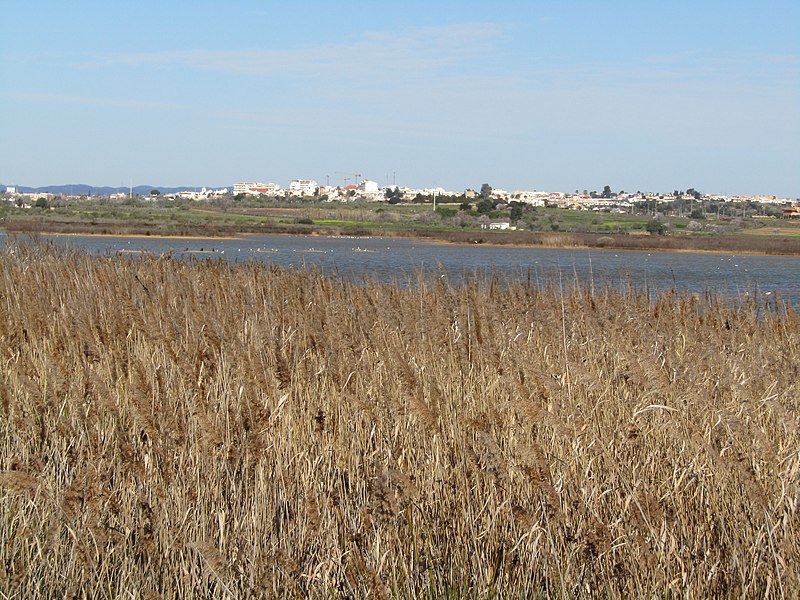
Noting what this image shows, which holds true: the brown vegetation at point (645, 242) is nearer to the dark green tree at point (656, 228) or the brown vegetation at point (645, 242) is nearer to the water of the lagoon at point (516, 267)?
the water of the lagoon at point (516, 267)

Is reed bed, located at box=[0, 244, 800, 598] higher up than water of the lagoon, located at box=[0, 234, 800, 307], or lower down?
higher up

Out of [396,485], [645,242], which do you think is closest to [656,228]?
[645,242]

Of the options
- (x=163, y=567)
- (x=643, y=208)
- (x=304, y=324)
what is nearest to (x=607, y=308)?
(x=304, y=324)

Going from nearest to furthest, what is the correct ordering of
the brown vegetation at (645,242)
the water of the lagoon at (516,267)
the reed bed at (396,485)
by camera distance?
the reed bed at (396,485)
the water of the lagoon at (516,267)
the brown vegetation at (645,242)

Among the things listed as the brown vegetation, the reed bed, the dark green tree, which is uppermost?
the reed bed

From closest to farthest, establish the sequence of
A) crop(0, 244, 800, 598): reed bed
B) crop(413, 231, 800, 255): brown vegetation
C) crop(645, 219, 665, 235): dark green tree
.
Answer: crop(0, 244, 800, 598): reed bed → crop(413, 231, 800, 255): brown vegetation → crop(645, 219, 665, 235): dark green tree

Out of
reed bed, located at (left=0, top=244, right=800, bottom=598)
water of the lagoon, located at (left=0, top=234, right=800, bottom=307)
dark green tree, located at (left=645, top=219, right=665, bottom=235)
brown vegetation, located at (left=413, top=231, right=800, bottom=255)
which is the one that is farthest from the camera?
dark green tree, located at (left=645, top=219, right=665, bottom=235)

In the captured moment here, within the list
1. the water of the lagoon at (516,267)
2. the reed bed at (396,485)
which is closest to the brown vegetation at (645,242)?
the water of the lagoon at (516,267)

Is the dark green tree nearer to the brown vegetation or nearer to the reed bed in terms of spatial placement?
the brown vegetation

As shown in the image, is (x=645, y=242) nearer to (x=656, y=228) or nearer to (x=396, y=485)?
(x=656, y=228)

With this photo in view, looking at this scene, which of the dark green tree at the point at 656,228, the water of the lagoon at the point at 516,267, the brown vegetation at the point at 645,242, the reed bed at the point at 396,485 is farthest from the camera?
the dark green tree at the point at 656,228

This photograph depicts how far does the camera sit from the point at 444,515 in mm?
3523

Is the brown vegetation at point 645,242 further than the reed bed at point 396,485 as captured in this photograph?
Yes

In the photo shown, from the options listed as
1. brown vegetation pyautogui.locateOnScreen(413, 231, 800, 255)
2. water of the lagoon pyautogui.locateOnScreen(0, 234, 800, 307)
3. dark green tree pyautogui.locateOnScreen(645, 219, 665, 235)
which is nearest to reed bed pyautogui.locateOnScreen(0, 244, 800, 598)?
water of the lagoon pyautogui.locateOnScreen(0, 234, 800, 307)
